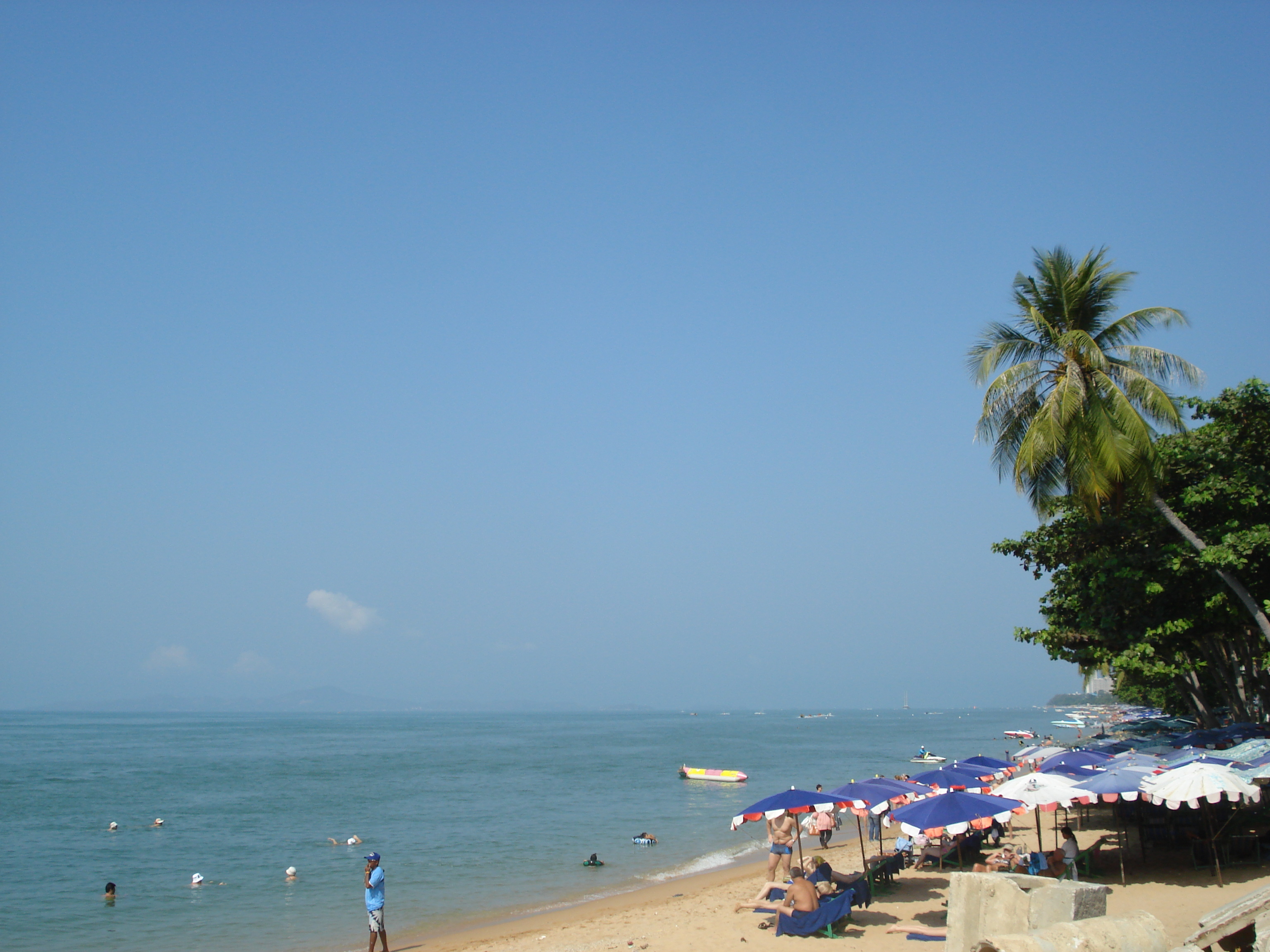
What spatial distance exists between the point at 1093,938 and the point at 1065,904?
4.60 feet

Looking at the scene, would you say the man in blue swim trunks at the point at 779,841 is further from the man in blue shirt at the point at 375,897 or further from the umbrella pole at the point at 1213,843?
the man in blue shirt at the point at 375,897

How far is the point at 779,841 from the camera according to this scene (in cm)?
1595

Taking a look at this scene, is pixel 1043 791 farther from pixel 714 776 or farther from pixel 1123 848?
pixel 714 776

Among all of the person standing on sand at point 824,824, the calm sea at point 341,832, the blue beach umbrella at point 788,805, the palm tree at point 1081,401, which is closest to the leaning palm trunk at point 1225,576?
the palm tree at point 1081,401

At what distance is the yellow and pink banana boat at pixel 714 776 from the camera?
4984cm

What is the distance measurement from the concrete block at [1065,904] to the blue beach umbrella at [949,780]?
689 cm

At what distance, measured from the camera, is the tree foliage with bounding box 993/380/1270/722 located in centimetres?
1694

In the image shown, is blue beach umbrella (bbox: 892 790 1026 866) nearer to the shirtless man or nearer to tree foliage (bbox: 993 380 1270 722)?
the shirtless man

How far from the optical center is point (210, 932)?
1769 cm

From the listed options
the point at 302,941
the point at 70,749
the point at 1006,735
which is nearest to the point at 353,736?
the point at 70,749

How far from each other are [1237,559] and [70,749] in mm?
106519

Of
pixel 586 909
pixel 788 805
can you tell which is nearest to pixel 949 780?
pixel 788 805

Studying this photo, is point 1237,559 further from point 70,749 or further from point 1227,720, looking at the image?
point 70,749

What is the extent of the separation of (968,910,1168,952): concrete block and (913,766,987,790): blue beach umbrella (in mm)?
8090
